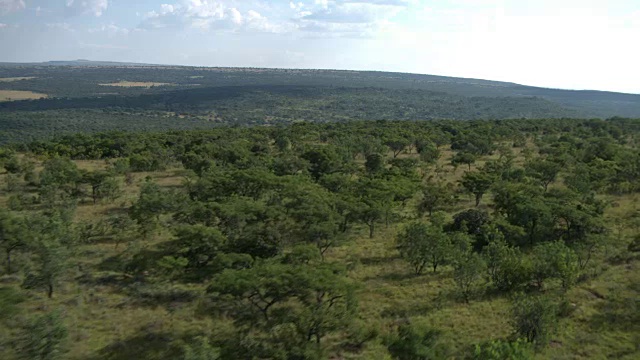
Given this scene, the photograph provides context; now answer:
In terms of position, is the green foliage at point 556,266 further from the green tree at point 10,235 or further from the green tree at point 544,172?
the green tree at point 10,235

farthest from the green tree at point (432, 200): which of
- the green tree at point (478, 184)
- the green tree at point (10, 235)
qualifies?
the green tree at point (10, 235)

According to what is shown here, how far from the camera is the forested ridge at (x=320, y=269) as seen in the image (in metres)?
18.6

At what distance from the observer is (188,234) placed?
2602cm

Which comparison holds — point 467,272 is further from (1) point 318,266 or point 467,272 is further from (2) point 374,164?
(2) point 374,164

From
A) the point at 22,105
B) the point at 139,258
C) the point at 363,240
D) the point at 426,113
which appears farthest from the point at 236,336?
the point at 22,105

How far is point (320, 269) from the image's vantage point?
20109 millimetres

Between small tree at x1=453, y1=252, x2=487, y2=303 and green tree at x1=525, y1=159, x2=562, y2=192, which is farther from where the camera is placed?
green tree at x1=525, y1=159, x2=562, y2=192

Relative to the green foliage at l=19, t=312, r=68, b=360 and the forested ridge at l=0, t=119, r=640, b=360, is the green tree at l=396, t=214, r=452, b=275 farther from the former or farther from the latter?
the green foliage at l=19, t=312, r=68, b=360

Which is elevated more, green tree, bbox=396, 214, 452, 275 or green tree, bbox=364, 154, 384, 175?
green tree, bbox=364, 154, 384, 175

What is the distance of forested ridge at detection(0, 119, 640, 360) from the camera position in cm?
1858

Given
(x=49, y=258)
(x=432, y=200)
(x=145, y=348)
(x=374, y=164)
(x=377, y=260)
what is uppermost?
(x=374, y=164)

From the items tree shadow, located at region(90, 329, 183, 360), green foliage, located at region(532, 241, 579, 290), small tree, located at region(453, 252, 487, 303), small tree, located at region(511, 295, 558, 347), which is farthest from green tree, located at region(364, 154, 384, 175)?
tree shadow, located at region(90, 329, 183, 360)

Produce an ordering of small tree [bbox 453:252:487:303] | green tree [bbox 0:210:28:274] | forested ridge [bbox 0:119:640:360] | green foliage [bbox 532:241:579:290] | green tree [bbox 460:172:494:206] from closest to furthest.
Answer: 1. forested ridge [bbox 0:119:640:360]
2. green foliage [bbox 532:241:579:290]
3. small tree [bbox 453:252:487:303]
4. green tree [bbox 0:210:28:274]
5. green tree [bbox 460:172:494:206]

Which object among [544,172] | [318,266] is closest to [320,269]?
[318,266]
